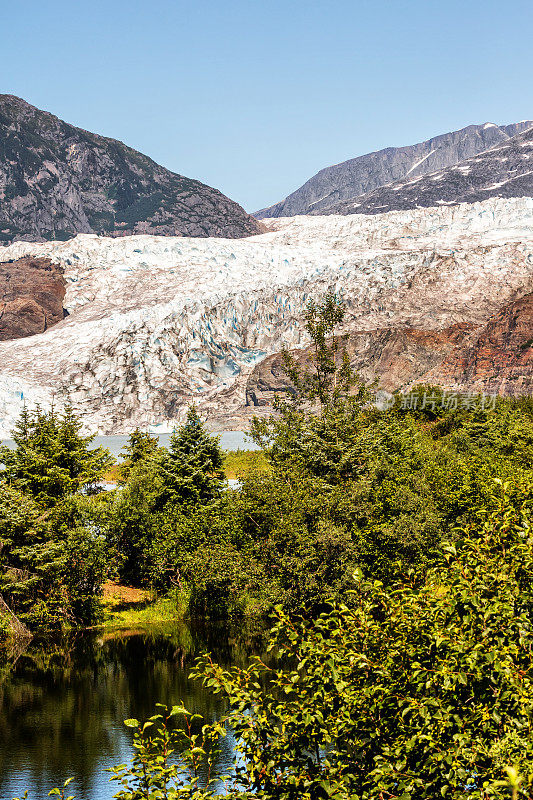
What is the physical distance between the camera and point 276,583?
26609 mm

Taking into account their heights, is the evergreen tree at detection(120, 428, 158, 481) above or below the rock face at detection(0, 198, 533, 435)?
below

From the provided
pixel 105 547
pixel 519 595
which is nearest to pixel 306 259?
pixel 105 547

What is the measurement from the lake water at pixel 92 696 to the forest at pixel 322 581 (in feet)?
2.99

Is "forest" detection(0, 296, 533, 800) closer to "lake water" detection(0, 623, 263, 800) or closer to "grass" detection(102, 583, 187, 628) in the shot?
"grass" detection(102, 583, 187, 628)

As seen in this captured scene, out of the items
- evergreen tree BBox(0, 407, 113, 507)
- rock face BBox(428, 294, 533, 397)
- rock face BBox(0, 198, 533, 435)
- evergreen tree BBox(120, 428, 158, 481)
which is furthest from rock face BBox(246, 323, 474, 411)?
evergreen tree BBox(0, 407, 113, 507)

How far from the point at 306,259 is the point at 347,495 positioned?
115 metres

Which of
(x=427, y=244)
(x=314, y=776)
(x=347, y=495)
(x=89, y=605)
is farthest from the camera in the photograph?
(x=427, y=244)

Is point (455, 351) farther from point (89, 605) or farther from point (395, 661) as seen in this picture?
point (395, 661)

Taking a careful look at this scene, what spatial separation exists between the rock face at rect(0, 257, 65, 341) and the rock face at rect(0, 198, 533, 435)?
419cm

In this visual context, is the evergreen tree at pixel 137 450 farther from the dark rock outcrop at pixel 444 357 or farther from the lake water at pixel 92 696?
the dark rock outcrop at pixel 444 357

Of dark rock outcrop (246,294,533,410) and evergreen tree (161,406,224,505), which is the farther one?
dark rock outcrop (246,294,533,410)

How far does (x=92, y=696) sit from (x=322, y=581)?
8167 millimetres

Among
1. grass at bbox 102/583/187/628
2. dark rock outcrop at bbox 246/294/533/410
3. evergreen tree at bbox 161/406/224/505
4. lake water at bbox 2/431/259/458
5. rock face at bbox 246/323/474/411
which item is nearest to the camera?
grass at bbox 102/583/187/628

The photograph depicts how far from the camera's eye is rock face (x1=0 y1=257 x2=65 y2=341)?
501 ft
